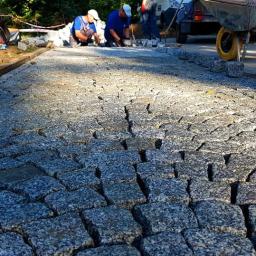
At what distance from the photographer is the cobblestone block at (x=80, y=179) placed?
8.47 feet

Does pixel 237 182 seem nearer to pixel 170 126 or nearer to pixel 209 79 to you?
pixel 170 126

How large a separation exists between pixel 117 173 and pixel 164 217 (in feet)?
2.04

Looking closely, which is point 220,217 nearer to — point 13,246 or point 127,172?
point 127,172

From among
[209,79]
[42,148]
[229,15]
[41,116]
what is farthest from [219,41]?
[42,148]

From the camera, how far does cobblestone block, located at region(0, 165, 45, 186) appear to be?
268 cm

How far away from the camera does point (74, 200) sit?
237cm

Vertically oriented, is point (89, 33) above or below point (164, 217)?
below

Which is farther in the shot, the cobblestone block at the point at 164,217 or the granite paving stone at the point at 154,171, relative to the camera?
the granite paving stone at the point at 154,171

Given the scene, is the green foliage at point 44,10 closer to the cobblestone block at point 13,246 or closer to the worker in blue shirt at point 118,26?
the worker in blue shirt at point 118,26

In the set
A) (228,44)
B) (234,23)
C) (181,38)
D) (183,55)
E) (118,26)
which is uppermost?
(234,23)

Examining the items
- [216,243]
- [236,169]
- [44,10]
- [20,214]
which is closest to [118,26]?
[44,10]

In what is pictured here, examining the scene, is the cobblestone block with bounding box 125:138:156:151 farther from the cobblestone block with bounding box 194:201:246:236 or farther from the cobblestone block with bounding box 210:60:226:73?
the cobblestone block with bounding box 210:60:226:73

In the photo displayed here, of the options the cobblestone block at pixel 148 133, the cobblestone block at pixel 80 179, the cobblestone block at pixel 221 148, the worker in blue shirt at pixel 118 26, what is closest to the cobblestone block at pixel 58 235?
the cobblestone block at pixel 80 179

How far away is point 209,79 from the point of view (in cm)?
673
